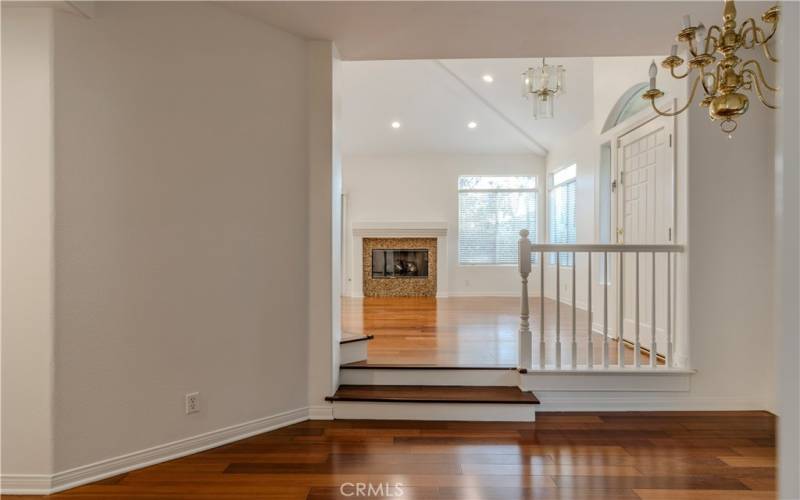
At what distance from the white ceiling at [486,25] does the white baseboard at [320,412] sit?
2.42m

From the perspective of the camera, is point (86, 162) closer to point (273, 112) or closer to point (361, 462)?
point (273, 112)

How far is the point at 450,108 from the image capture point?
781 cm

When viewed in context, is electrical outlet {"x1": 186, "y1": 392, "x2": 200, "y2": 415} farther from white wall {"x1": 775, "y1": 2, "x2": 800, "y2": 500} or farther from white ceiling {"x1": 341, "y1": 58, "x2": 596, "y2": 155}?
white ceiling {"x1": 341, "y1": 58, "x2": 596, "y2": 155}

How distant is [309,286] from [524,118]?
5942 mm

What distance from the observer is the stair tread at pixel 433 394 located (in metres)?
3.00

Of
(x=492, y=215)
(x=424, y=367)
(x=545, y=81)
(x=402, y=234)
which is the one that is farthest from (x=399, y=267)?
(x=424, y=367)

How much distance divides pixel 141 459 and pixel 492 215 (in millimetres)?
7385

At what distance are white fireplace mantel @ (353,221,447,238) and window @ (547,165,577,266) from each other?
197 centimetres

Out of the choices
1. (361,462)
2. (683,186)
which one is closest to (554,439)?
(361,462)

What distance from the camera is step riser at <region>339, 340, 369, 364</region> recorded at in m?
3.32

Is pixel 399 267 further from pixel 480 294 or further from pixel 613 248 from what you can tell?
pixel 613 248

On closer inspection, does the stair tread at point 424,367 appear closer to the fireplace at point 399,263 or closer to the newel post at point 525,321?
the newel post at point 525,321

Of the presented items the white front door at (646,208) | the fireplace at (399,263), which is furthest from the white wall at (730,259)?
the fireplace at (399,263)

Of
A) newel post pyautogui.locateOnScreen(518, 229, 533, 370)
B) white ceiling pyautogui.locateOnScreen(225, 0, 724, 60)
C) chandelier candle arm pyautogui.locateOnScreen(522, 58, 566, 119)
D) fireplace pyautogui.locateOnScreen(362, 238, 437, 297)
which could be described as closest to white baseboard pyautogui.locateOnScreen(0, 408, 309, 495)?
newel post pyautogui.locateOnScreen(518, 229, 533, 370)
